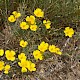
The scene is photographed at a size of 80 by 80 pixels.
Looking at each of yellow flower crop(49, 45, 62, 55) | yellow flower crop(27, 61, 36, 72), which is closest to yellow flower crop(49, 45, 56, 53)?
yellow flower crop(49, 45, 62, 55)

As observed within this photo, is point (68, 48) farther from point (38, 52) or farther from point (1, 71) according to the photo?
point (1, 71)

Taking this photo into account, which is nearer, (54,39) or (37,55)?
(37,55)

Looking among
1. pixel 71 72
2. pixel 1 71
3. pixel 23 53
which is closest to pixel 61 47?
pixel 71 72

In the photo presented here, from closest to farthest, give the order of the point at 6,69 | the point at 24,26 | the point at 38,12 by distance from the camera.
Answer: the point at 6,69
the point at 24,26
the point at 38,12

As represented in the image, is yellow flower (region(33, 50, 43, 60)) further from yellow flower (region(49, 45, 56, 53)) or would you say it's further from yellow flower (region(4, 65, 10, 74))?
yellow flower (region(4, 65, 10, 74))

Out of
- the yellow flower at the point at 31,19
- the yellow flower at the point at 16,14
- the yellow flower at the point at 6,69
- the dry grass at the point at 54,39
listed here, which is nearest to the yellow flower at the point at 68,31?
the dry grass at the point at 54,39

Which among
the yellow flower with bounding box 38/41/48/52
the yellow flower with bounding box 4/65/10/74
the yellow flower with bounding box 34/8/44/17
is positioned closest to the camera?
the yellow flower with bounding box 4/65/10/74

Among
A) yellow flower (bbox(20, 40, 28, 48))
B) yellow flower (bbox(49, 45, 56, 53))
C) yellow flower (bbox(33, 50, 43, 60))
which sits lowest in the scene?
yellow flower (bbox(33, 50, 43, 60))

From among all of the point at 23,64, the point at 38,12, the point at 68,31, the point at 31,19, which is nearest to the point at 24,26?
the point at 31,19

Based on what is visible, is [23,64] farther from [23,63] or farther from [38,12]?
[38,12]

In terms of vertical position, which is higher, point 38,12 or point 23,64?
point 38,12

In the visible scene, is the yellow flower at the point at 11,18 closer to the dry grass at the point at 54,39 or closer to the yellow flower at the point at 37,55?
the dry grass at the point at 54,39
